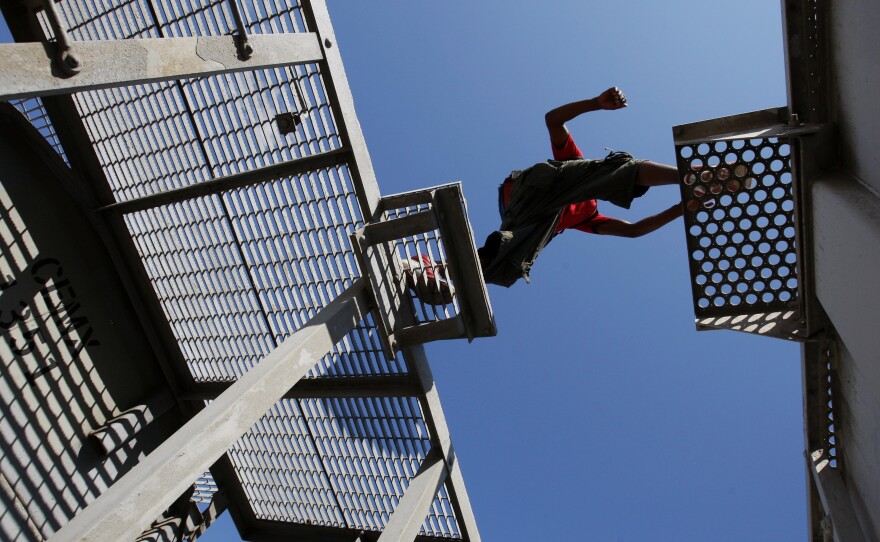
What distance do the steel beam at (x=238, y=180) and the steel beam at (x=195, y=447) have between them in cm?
120

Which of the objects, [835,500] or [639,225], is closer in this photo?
[835,500]

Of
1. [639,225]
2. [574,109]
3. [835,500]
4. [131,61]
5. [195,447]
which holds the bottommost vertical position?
[835,500]

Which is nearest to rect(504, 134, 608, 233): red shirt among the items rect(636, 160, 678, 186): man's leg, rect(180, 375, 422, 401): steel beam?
rect(636, 160, 678, 186): man's leg

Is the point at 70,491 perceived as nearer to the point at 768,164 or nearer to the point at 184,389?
the point at 184,389

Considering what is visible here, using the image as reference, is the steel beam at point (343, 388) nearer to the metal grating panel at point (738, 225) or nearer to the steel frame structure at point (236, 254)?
the steel frame structure at point (236, 254)

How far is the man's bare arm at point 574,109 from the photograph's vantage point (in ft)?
14.8

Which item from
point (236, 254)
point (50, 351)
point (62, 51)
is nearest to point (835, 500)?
point (236, 254)

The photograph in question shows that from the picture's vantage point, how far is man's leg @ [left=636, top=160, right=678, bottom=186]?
4.41m

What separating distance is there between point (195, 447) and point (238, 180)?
8.50 ft

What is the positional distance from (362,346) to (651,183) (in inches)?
98.0

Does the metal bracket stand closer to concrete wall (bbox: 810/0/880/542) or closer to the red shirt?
concrete wall (bbox: 810/0/880/542)

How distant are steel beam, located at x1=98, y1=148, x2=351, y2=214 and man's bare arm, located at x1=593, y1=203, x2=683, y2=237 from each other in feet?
7.22

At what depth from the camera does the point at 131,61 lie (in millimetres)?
2889

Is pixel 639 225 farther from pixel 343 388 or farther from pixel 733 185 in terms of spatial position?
pixel 343 388
